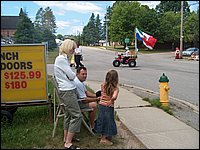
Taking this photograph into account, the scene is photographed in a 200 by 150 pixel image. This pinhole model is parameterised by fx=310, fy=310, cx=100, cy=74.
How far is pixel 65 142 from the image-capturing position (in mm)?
4656

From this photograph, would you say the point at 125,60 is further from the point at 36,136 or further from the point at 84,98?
the point at 36,136

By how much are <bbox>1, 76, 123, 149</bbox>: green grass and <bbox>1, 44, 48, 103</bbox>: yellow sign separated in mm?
445

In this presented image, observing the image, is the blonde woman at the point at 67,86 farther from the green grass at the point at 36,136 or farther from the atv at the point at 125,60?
the atv at the point at 125,60

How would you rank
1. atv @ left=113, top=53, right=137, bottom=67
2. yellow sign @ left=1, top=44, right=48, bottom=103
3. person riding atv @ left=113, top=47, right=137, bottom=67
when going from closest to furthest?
yellow sign @ left=1, top=44, right=48, bottom=103 < person riding atv @ left=113, top=47, right=137, bottom=67 < atv @ left=113, top=53, right=137, bottom=67

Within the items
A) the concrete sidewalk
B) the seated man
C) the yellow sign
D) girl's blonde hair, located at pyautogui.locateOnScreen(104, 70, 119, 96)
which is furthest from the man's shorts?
the yellow sign

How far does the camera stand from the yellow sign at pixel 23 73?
5.62 metres

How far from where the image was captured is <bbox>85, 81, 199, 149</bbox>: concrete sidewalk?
4668 millimetres

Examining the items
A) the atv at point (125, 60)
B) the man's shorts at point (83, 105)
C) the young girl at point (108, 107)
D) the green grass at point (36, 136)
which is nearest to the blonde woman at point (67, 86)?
the green grass at point (36, 136)

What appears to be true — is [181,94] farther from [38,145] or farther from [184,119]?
[38,145]

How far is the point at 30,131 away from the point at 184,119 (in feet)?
10.1

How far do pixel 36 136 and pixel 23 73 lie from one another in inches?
52.6

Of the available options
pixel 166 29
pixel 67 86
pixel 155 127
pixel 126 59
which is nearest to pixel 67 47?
pixel 67 86

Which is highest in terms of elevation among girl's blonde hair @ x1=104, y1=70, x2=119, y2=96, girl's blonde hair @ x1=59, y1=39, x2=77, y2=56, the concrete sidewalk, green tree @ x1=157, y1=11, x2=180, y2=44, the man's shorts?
green tree @ x1=157, y1=11, x2=180, y2=44

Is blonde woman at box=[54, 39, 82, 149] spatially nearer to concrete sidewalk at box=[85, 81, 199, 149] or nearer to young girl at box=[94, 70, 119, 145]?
young girl at box=[94, 70, 119, 145]
